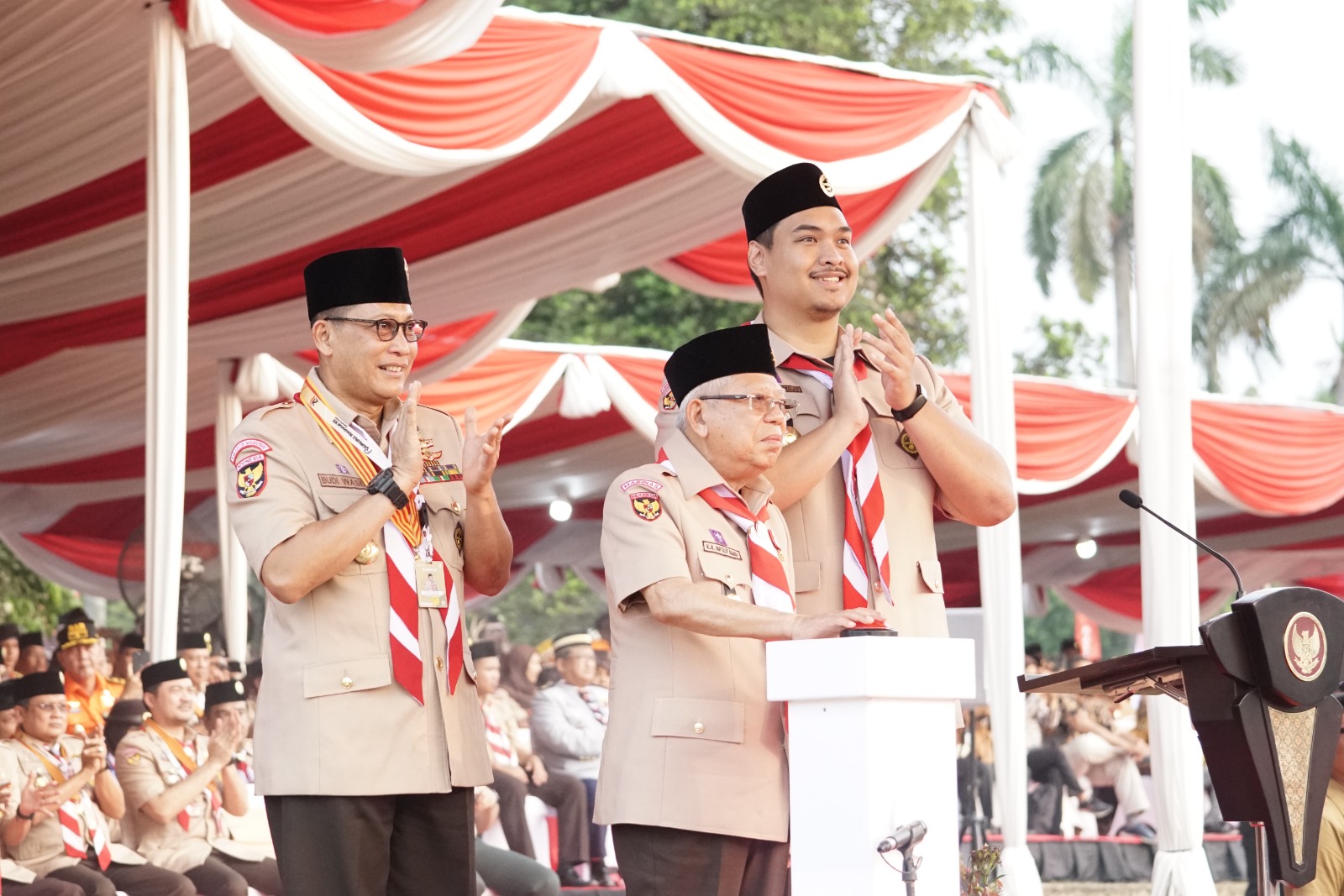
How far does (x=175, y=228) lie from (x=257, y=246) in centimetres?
223

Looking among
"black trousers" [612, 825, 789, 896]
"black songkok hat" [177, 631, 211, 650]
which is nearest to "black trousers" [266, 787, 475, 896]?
"black trousers" [612, 825, 789, 896]

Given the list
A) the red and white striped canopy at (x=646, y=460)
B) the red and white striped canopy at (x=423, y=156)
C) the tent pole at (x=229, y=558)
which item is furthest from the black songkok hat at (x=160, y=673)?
the red and white striped canopy at (x=646, y=460)

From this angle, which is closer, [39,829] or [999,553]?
[39,829]

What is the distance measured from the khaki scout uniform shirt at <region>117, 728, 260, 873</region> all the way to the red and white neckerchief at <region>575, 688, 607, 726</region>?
3.17 m

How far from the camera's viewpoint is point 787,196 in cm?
286

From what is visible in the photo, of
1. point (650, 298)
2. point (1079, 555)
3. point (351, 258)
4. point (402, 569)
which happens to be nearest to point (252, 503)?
point (402, 569)

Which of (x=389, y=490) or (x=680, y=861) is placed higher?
(x=389, y=490)

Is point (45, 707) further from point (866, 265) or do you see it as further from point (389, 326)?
point (866, 265)

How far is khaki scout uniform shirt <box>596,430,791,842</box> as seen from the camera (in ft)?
7.83

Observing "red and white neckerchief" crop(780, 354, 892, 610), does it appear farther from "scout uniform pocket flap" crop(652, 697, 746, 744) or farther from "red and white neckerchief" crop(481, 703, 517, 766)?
"red and white neckerchief" crop(481, 703, 517, 766)

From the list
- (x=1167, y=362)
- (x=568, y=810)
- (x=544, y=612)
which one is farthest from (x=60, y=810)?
(x=544, y=612)

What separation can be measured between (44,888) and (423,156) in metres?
2.65

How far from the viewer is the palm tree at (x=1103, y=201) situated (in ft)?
86.3

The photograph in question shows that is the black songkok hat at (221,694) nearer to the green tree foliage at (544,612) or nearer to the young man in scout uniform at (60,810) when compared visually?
the young man in scout uniform at (60,810)
